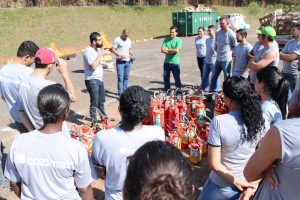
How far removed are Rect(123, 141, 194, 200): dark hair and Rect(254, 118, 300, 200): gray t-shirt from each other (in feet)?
2.17

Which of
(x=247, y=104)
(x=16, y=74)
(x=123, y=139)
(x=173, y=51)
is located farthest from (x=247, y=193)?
(x=173, y=51)

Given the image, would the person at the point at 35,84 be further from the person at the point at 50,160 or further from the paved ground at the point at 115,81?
the paved ground at the point at 115,81

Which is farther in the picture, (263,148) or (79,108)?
(79,108)

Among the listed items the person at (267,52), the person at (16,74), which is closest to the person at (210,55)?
the person at (267,52)

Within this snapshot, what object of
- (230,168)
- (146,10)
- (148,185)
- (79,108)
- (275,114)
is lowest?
(79,108)

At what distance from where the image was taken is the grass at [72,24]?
19234 mm

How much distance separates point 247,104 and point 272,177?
82 cm

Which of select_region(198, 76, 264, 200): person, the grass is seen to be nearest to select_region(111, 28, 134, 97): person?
select_region(198, 76, 264, 200): person

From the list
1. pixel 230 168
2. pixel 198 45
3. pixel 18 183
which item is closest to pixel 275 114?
pixel 230 168

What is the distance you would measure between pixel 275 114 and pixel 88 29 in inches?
831

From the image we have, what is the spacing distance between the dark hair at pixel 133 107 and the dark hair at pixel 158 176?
3.46 feet

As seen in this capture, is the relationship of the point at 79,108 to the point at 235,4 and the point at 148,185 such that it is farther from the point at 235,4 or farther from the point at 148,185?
the point at 235,4

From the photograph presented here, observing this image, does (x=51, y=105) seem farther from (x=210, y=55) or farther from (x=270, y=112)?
(x=210, y=55)

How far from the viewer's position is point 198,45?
30.7 feet
